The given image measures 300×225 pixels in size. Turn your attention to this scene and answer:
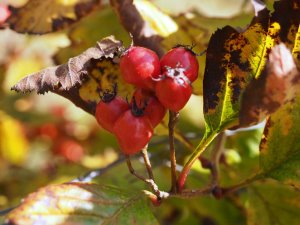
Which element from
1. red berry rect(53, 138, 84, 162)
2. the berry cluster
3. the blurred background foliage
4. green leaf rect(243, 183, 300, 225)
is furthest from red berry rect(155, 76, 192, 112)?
red berry rect(53, 138, 84, 162)

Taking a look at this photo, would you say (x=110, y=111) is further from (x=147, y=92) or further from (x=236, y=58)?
(x=236, y=58)

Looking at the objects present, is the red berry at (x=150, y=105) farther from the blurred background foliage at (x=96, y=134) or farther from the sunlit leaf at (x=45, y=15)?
the sunlit leaf at (x=45, y=15)

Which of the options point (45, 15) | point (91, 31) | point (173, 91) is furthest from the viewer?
point (91, 31)

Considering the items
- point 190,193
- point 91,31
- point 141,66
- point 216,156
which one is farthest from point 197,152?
point 91,31

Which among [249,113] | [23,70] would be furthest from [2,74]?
[249,113]

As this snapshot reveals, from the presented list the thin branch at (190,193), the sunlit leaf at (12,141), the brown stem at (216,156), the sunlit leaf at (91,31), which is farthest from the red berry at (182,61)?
the sunlit leaf at (12,141)

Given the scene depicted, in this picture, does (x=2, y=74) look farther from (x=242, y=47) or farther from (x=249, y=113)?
(x=249, y=113)

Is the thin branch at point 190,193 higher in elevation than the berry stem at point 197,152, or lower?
lower
